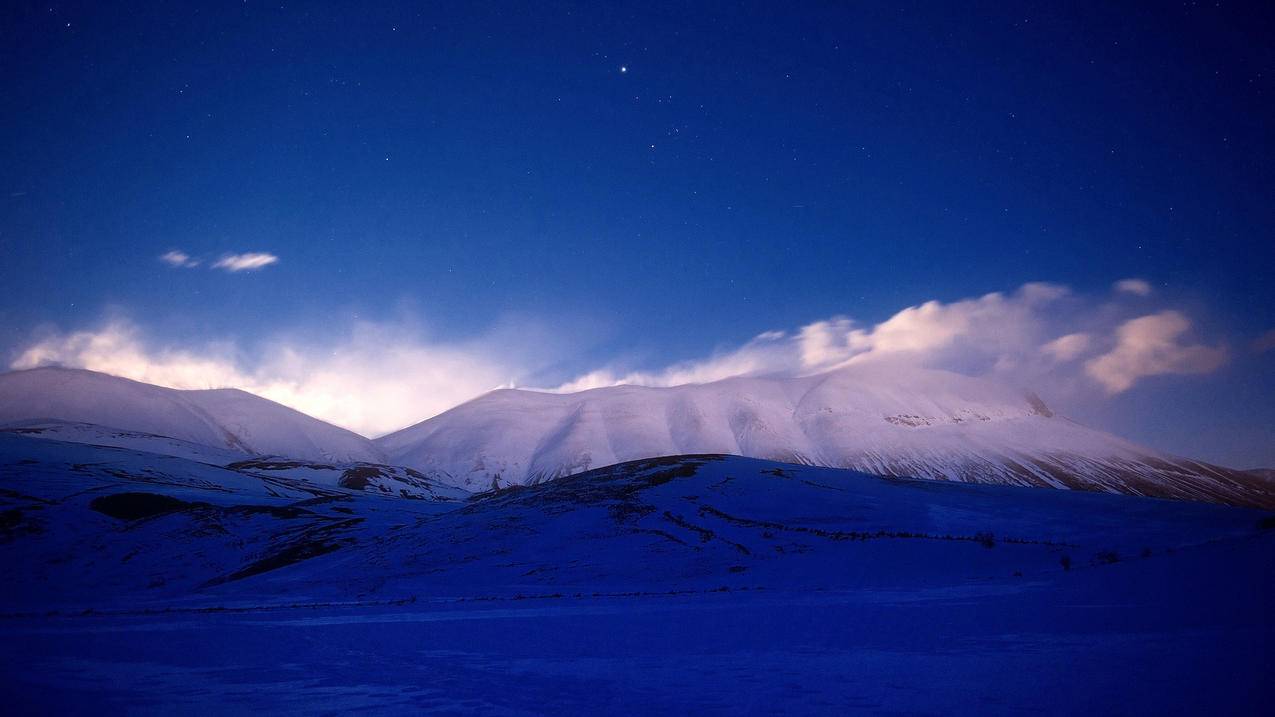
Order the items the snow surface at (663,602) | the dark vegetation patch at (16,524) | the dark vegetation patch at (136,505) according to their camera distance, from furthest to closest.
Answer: the dark vegetation patch at (136,505) < the dark vegetation patch at (16,524) < the snow surface at (663,602)

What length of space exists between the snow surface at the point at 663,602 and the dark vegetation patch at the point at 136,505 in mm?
881

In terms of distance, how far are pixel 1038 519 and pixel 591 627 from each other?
147 feet

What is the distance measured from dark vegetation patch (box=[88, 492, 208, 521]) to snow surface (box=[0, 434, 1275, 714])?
88 cm

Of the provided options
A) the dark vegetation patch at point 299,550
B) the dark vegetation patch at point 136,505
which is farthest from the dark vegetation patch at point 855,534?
the dark vegetation patch at point 136,505

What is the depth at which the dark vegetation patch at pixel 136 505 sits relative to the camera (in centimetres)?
7362

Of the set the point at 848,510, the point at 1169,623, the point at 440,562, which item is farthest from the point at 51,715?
the point at 848,510

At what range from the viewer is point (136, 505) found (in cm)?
7788

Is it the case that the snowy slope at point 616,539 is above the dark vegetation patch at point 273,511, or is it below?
above

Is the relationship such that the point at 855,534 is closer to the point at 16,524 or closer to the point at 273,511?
the point at 273,511

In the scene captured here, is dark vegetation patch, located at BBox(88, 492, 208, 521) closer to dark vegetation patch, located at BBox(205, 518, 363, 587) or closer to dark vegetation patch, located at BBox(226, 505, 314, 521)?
dark vegetation patch, located at BBox(226, 505, 314, 521)

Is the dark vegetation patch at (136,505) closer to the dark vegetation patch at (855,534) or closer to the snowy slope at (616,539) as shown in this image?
the snowy slope at (616,539)

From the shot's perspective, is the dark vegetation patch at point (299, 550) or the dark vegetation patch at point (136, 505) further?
the dark vegetation patch at point (136, 505)

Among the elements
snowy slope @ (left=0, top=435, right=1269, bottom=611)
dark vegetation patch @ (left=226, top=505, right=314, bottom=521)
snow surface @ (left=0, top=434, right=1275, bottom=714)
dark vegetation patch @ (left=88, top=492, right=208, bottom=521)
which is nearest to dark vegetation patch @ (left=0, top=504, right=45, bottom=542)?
snowy slope @ (left=0, top=435, right=1269, bottom=611)

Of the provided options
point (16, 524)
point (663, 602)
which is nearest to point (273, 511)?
point (16, 524)
